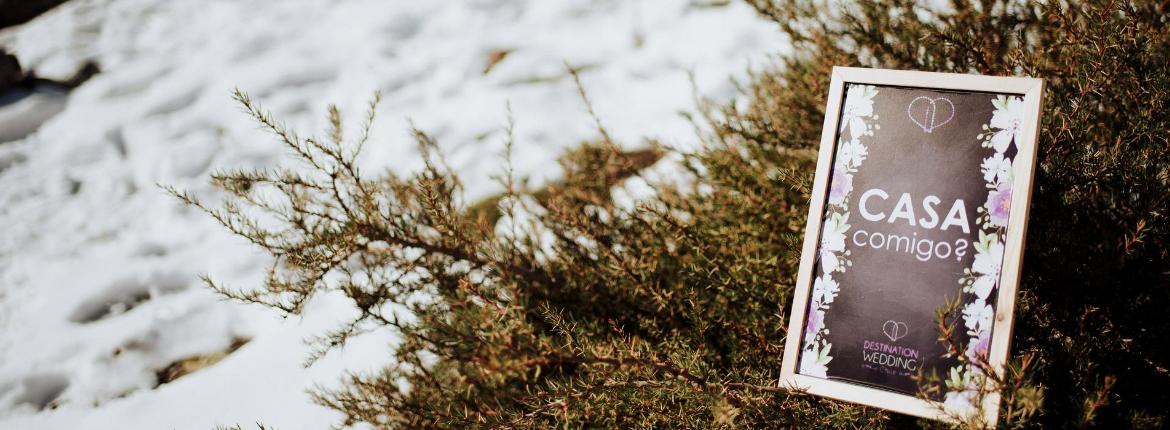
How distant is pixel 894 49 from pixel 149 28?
12.4ft

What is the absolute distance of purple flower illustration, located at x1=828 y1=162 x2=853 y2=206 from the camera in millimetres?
1156

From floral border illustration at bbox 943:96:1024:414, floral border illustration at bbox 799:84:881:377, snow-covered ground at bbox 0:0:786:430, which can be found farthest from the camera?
snow-covered ground at bbox 0:0:786:430

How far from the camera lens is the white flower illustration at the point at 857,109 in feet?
3.82

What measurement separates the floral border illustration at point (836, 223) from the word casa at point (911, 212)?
0.11 ft

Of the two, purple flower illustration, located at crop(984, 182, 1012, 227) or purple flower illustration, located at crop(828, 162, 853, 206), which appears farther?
purple flower illustration, located at crop(828, 162, 853, 206)

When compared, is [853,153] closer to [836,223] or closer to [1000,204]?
[836,223]

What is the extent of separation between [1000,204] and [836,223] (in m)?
0.25

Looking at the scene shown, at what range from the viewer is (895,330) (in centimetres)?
109

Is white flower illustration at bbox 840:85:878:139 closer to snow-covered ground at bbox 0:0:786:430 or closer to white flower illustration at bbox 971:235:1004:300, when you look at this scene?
white flower illustration at bbox 971:235:1004:300

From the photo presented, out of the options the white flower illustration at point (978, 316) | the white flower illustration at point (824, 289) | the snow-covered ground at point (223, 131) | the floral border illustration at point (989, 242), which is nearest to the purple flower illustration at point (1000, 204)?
the floral border illustration at point (989, 242)

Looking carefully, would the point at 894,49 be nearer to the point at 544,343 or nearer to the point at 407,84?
the point at 544,343

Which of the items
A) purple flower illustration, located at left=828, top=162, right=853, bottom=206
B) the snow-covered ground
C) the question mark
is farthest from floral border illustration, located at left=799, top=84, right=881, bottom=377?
the snow-covered ground

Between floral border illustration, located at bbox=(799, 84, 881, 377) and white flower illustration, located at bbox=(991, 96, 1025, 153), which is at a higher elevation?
white flower illustration, located at bbox=(991, 96, 1025, 153)

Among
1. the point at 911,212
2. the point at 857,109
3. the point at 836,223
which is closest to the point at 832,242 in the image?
the point at 836,223
